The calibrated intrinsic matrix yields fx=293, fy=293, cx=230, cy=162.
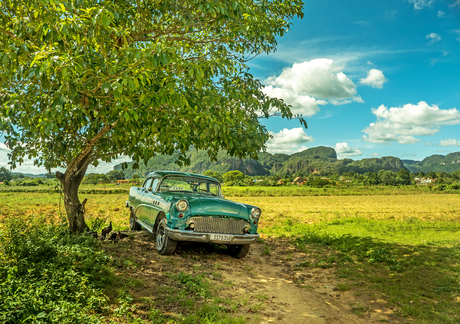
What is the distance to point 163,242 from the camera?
23.8 ft

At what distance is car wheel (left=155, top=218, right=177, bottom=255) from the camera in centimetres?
709

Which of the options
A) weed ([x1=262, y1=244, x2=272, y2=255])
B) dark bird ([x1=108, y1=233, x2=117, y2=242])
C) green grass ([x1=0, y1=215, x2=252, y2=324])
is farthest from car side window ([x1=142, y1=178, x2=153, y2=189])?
weed ([x1=262, y1=244, x2=272, y2=255])

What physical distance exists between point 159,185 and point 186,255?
7.53 feet

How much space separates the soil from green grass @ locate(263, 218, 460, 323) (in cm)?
30

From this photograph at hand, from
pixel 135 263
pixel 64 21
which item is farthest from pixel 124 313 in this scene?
pixel 64 21

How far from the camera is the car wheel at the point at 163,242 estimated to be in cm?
709

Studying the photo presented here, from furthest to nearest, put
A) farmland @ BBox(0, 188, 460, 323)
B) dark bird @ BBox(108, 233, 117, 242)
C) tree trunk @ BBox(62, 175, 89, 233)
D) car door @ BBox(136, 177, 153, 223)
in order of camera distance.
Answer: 1. car door @ BBox(136, 177, 153, 223)
2. tree trunk @ BBox(62, 175, 89, 233)
3. dark bird @ BBox(108, 233, 117, 242)
4. farmland @ BBox(0, 188, 460, 323)

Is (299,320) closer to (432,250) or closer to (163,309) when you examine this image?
(163,309)

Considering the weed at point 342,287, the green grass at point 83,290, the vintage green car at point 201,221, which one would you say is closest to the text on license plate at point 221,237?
the vintage green car at point 201,221

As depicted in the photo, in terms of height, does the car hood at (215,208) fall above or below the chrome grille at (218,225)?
above

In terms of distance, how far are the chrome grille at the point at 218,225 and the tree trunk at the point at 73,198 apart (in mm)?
3777

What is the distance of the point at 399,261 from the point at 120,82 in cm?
845

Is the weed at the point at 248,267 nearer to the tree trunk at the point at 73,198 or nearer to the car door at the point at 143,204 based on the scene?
the car door at the point at 143,204

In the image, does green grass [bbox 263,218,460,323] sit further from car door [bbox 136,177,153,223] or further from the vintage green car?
car door [bbox 136,177,153,223]
